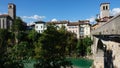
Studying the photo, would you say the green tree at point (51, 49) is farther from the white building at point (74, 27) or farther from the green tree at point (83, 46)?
the white building at point (74, 27)

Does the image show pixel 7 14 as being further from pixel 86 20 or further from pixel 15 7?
pixel 86 20

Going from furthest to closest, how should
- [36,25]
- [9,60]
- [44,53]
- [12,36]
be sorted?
[36,25] < [12,36] < [44,53] < [9,60]

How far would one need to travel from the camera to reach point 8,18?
240ft

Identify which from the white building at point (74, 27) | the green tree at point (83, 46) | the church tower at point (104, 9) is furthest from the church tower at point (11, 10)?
the green tree at point (83, 46)

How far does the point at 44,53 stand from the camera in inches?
582

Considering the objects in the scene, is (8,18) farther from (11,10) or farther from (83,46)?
(83,46)

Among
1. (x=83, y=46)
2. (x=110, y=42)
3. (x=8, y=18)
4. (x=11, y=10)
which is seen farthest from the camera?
(x=11, y=10)

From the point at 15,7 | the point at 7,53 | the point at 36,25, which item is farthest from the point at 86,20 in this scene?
the point at 7,53

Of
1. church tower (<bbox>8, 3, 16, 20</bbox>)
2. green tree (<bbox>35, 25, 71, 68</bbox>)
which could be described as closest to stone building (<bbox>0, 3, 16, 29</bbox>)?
church tower (<bbox>8, 3, 16, 20</bbox>)

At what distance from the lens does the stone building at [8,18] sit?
7212 cm

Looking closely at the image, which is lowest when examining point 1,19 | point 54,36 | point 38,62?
point 38,62

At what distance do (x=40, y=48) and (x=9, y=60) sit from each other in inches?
201

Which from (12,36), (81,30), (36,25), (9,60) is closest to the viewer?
(9,60)

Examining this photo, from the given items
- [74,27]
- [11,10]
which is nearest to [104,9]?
[74,27]
